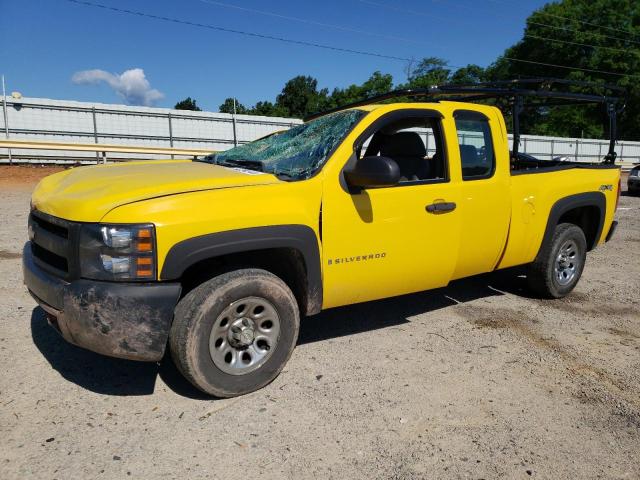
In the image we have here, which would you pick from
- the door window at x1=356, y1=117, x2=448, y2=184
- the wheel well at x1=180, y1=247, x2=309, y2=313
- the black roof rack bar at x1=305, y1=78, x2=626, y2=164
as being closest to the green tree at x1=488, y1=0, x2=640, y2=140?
the black roof rack bar at x1=305, y1=78, x2=626, y2=164

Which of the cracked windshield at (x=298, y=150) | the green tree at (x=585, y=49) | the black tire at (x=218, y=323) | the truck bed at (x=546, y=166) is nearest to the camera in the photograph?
the black tire at (x=218, y=323)

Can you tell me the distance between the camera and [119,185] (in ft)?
9.96

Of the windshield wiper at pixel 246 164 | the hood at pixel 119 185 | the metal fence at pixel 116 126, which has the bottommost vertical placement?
the hood at pixel 119 185

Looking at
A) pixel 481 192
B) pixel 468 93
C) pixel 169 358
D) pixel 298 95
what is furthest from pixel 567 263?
pixel 298 95

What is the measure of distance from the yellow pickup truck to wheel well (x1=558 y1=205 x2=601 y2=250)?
106cm

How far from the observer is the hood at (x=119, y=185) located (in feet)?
9.16

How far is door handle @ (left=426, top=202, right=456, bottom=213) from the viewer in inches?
148

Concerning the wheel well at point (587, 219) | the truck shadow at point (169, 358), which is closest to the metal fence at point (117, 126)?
the wheel well at point (587, 219)

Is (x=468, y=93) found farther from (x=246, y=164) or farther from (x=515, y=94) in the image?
(x=246, y=164)

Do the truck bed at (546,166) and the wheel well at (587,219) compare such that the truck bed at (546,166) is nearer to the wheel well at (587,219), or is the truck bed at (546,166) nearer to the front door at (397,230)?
the wheel well at (587,219)

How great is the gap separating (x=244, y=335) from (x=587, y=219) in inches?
169

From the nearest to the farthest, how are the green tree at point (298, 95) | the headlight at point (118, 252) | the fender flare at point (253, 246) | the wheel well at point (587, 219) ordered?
the headlight at point (118, 252)
the fender flare at point (253, 246)
the wheel well at point (587, 219)
the green tree at point (298, 95)

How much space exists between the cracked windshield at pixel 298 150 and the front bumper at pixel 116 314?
1.22 m

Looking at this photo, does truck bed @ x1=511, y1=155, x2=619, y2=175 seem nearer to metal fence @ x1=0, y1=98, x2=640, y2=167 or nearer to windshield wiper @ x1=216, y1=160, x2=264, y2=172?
windshield wiper @ x1=216, y1=160, x2=264, y2=172
